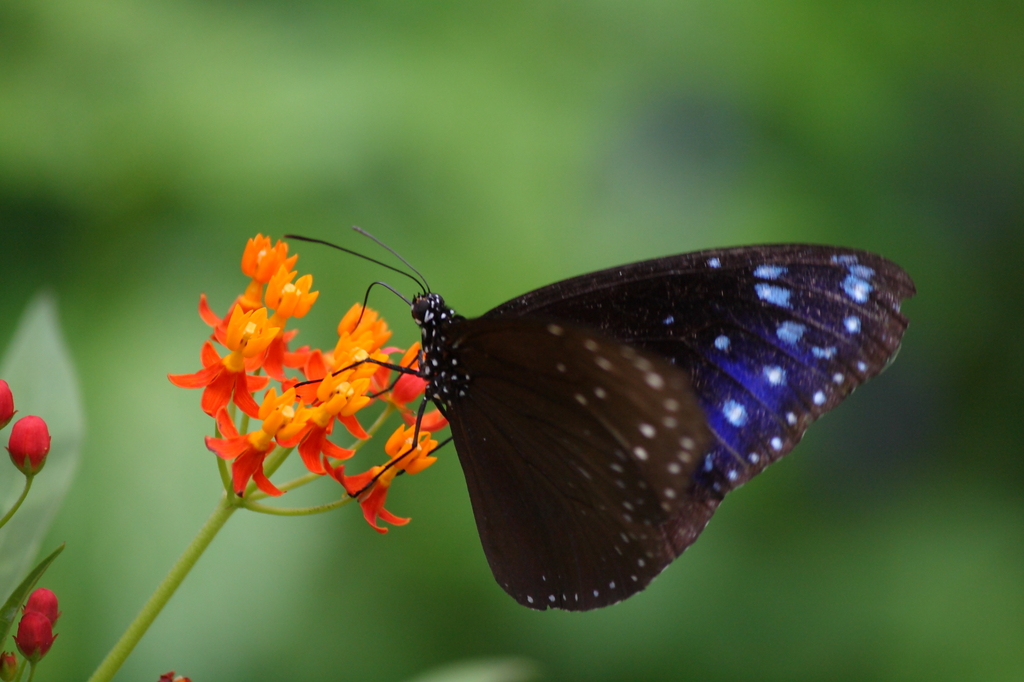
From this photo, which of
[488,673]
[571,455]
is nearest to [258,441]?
[571,455]

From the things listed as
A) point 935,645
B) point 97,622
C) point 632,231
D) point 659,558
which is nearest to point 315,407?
point 659,558

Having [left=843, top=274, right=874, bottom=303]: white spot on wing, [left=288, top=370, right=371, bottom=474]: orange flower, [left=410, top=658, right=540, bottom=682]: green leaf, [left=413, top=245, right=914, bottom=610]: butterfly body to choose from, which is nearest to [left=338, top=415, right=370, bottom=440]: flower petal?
[left=288, top=370, right=371, bottom=474]: orange flower

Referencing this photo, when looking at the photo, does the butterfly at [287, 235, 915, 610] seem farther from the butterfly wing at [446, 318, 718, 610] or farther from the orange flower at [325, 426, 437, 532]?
the orange flower at [325, 426, 437, 532]

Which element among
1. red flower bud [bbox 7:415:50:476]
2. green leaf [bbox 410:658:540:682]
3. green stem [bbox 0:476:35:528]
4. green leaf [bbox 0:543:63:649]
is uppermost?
green leaf [bbox 410:658:540:682]

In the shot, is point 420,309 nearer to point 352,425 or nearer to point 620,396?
point 352,425

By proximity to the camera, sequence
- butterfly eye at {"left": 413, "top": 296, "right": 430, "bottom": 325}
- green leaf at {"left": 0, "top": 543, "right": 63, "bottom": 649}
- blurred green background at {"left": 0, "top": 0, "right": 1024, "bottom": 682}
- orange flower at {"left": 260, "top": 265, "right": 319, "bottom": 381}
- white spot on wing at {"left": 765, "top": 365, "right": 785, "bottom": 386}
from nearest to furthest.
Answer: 1. green leaf at {"left": 0, "top": 543, "right": 63, "bottom": 649}
2. orange flower at {"left": 260, "top": 265, "right": 319, "bottom": 381}
3. white spot on wing at {"left": 765, "top": 365, "right": 785, "bottom": 386}
4. butterfly eye at {"left": 413, "top": 296, "right": 430, "bottom": 325}
5. blurred green background at {"left": 0, "top": 0, "right": 1024, "bottom": 682}
